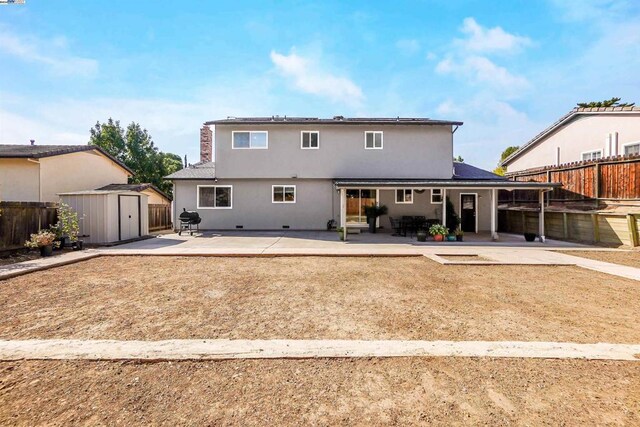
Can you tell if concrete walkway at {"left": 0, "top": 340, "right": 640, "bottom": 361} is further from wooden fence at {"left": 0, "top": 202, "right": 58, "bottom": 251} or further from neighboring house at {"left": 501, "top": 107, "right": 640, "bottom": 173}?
neighboring house at {"left": 501, "top": 107, "right": 640, "bottom": 173}

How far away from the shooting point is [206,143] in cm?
2092

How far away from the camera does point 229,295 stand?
18.1ft

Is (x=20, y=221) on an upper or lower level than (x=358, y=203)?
lower

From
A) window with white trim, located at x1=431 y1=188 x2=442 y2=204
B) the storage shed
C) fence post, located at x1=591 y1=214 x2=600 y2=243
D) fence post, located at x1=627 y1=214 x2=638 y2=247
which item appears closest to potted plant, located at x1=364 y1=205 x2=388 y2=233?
window with white trim, located at x1=431 y1=188 x2=442 y2=204

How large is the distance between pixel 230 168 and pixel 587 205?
56.9 ft

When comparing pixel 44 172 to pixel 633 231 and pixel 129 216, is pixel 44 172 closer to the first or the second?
pixel 129 216

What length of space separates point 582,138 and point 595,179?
22.1 feet

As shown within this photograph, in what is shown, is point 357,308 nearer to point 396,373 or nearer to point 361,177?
point 396,373

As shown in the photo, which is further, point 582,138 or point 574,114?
point 574,114

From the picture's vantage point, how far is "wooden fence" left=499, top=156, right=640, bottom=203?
1114cm

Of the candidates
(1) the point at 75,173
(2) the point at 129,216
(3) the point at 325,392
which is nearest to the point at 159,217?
(1) the point at 75,173

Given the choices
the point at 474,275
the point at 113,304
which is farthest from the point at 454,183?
the point at 113,304

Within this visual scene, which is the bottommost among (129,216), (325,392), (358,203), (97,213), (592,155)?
(325,392)

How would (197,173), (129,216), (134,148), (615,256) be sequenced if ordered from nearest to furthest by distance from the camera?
(615,256) → (129,216) → (197,173) → (134,148)
